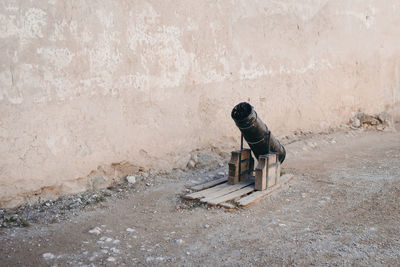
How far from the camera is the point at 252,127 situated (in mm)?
4516

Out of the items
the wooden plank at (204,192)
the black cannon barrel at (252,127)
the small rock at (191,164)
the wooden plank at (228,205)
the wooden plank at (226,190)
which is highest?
the black cannon barrel at (252,127)

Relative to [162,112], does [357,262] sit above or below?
below

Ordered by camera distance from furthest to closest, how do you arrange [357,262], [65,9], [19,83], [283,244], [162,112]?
[162,112] < [65,9] < [19,83] < [283,244] < [357,262]

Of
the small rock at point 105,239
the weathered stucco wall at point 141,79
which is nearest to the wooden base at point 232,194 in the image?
the weathered stucco wall at point 141,79

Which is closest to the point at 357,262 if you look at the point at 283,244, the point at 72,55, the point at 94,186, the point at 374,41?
the point at 283,244

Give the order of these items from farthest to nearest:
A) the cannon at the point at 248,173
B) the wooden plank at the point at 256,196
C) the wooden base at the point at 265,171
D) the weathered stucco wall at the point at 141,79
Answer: the wooden base at the point at 265,171 < the cannon at the point at 248,173 < the wooden plank at the point at 256,196 < the weathered stucco wall at the point at 141,79

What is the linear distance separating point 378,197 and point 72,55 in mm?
3780

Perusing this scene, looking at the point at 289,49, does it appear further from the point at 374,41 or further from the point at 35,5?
the point at 35,5

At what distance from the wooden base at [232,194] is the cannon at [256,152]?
0.07 metres

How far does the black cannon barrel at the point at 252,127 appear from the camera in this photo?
14.6 ft

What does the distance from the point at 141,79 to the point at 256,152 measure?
170 cm

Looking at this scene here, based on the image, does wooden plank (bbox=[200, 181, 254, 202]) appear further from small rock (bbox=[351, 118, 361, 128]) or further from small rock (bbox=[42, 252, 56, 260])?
small rock (bbox=[351, 118, 361, 128])

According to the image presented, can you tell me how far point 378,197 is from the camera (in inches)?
179

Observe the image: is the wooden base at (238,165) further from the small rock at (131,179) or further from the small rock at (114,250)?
the small rock at (114,250)
